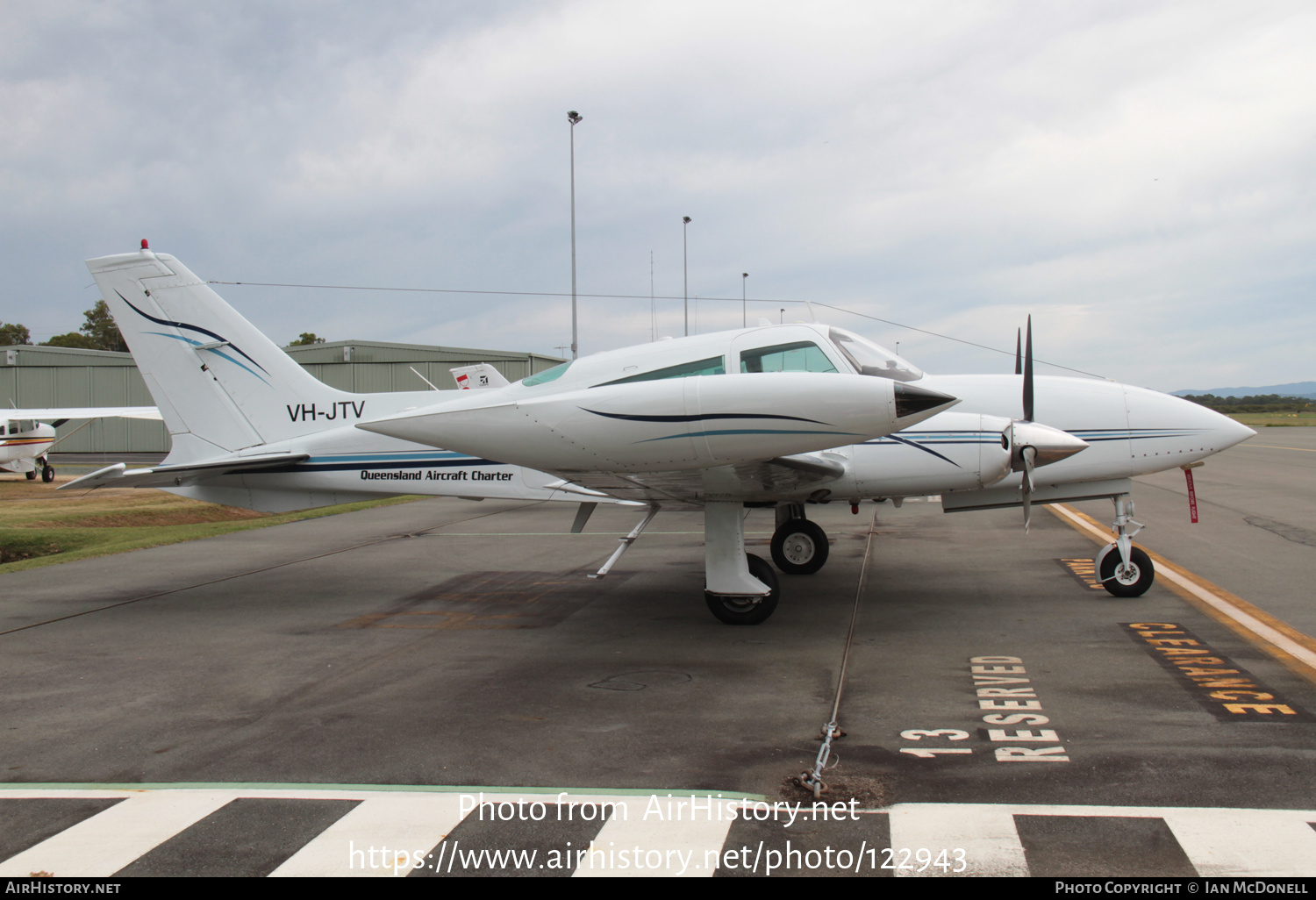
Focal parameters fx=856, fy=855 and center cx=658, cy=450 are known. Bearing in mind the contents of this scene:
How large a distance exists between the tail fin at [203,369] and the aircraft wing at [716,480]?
4.33 meters

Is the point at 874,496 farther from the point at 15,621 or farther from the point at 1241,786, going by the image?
the point at 15,621

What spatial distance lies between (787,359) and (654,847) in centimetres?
479

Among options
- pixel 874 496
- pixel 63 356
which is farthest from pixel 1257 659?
pixel 63 356

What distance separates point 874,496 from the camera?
29.2 ft

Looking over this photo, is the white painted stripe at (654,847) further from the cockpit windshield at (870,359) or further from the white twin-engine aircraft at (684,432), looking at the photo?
the cockpit windshield at (870,359)

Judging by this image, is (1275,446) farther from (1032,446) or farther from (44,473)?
(44,473)

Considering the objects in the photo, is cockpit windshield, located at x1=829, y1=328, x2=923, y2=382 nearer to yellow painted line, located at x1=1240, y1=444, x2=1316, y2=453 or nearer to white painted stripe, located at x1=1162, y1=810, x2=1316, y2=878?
white painted stripe, located at x1=1162, y1=810, x2=1316, y2=878

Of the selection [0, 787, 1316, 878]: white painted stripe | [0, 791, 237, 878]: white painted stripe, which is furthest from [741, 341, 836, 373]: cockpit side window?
[0, 791, 237, 878]: white painted stripe

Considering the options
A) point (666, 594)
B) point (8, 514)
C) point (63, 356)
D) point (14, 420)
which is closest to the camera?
point (666, 594)

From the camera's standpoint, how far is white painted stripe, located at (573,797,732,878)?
11.2ft

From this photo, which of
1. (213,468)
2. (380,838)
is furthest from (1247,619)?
(213,468)

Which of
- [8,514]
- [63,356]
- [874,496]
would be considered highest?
[63,356]

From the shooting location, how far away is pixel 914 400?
6059 mm
